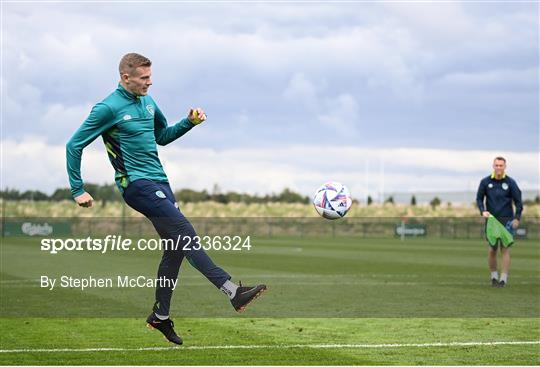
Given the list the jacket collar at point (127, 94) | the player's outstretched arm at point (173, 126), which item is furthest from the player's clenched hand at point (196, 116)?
the jacket collar at point (127, 94)

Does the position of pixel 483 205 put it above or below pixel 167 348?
above

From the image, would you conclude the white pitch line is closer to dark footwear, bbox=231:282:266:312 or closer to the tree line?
dark footwear, bbox=231:282:266:312

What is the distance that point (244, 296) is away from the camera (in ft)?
25.0

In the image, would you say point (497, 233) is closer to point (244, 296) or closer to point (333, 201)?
point (333, 201)

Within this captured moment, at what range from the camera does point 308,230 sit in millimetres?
78250

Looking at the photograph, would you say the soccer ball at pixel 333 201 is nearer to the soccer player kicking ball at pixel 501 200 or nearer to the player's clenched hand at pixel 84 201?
the player's clenched hand at pixel 84 201

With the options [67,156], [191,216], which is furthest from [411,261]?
[191,216]

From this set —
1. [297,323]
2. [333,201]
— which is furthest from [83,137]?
[297,323]

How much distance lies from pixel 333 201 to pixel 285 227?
6943cm

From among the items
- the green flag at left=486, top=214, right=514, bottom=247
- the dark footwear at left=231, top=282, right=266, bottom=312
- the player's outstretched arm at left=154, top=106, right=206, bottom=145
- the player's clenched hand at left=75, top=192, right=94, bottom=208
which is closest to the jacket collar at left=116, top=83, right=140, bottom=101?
the player's outstretched arm at left=154, top=106, right=206, bottom=145

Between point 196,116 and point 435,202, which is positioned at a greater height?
point 435,202

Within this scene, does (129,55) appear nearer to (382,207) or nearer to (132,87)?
(132,87)

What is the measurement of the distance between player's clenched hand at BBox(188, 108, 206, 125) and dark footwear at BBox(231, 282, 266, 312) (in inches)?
59.5

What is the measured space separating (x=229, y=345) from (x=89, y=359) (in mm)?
2187
